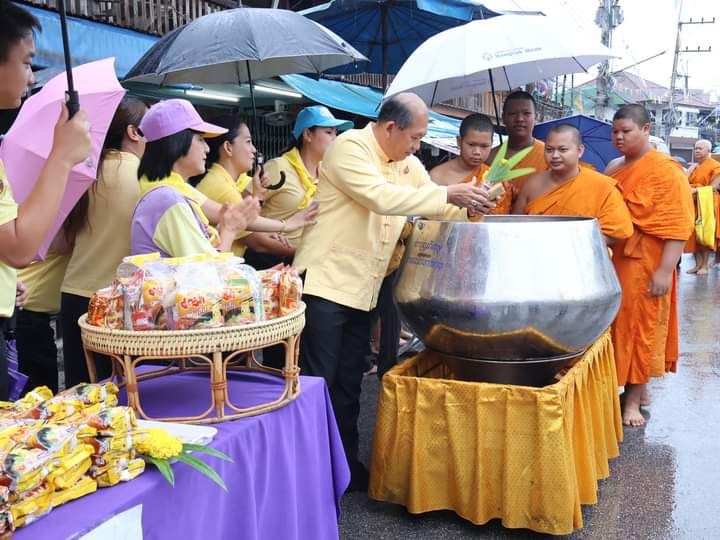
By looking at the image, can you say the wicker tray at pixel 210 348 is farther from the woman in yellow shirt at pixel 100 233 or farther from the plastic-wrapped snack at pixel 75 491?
the woman in yellow shirt at pixel 100 233

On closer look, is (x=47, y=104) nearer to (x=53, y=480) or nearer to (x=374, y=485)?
(x=53, y=480)

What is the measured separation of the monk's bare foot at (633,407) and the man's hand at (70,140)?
3366mm

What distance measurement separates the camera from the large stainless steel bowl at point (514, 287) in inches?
92.8

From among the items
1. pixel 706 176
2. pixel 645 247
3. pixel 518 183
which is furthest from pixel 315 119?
pixel 706 176

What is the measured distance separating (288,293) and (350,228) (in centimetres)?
104

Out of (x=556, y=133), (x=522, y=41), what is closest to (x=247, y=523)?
(x=556, y=133)

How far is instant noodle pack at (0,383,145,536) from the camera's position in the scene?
1107mm

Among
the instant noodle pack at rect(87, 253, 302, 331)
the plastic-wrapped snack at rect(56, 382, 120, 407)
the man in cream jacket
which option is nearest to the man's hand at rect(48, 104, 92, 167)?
the instant noodle pack at rect(87, 253, 302, 331)

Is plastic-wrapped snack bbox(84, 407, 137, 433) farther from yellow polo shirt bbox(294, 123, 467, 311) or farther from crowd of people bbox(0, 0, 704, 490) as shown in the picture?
yellow polo shirt bbox(294, 123, 467, 311)

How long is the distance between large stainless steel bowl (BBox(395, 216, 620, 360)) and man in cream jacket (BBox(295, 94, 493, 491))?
173 mm

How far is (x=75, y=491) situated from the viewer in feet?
3.96

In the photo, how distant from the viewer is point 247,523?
155cm

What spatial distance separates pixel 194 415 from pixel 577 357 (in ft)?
5.76

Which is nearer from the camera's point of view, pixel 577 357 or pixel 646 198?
pixel 577 357
